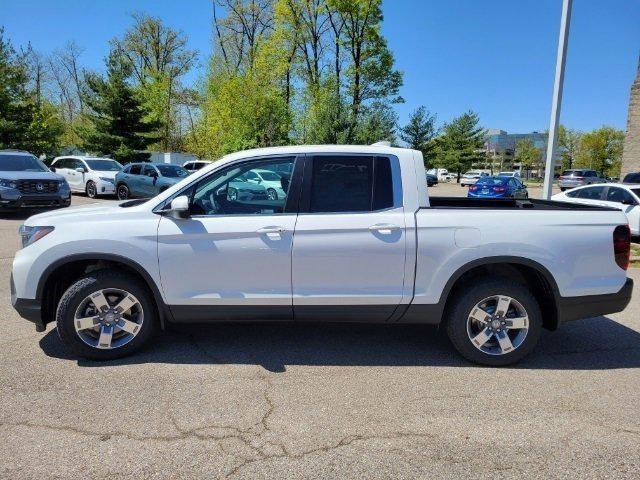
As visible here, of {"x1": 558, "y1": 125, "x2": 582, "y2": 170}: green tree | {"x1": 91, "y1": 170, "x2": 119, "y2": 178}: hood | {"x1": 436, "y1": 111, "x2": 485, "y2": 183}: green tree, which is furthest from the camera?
{"x1": 558, "y1": 125, "x2": 582, "y2": 170}: green tree

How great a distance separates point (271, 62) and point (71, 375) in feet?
119

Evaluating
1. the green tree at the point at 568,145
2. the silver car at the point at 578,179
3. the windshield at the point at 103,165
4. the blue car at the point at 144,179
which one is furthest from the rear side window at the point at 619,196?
the green tree at the point at 568,145

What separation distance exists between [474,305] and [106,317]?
309 centimetres

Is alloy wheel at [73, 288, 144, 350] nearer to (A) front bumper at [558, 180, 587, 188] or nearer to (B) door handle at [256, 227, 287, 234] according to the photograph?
(B) door handle at [256, 227, 287, 234]

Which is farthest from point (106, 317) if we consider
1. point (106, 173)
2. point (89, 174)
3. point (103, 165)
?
point (103, 165)

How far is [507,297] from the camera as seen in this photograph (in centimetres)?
385

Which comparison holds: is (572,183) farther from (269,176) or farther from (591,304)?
(269,176)

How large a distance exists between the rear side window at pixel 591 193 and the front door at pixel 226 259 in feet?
34.7

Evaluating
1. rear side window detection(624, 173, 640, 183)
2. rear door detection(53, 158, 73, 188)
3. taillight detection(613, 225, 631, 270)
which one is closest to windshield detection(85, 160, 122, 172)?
rear door detection(53, 158, 73, 188)

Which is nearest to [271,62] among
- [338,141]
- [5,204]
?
[338,141]

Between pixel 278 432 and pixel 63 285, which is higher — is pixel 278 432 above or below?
below

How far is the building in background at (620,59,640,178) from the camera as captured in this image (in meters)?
26.0

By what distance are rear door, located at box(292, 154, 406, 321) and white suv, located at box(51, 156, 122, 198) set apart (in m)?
17.4

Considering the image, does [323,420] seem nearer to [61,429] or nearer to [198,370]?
[198,370]
